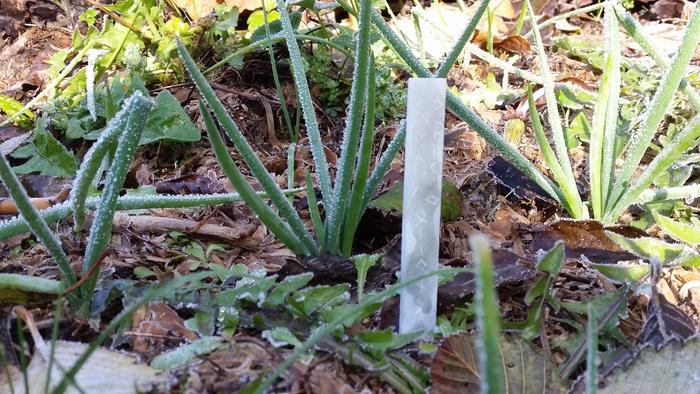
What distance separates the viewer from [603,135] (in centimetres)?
116

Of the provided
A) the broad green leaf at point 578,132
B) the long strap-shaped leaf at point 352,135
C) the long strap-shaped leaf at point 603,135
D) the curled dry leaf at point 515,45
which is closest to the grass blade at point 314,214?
the long strap-shaped leaf at point 352,135

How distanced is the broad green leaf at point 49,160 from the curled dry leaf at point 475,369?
99cm

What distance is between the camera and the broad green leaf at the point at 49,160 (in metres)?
1.35

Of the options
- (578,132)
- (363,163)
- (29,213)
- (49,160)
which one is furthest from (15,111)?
(578,132)

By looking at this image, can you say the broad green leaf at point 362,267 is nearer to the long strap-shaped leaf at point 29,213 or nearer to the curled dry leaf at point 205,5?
the long strap-shaped leaf at point 29,213

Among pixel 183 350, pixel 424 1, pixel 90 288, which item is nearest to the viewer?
pixel 183 350

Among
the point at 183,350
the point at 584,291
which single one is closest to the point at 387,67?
the point at 584,291

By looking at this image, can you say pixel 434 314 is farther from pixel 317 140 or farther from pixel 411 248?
pixel 317 140

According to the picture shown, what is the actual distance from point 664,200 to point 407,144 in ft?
2.25

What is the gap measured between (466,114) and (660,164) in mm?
344

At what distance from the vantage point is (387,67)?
1.75m

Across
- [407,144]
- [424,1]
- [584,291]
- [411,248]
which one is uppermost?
[424,1]

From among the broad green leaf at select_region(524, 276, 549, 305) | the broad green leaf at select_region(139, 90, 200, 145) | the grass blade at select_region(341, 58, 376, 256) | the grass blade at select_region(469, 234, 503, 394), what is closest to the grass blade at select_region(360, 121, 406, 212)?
the grass blade at select_region(341, 58, 376, 256)

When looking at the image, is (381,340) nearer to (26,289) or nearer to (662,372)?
(662,372)
